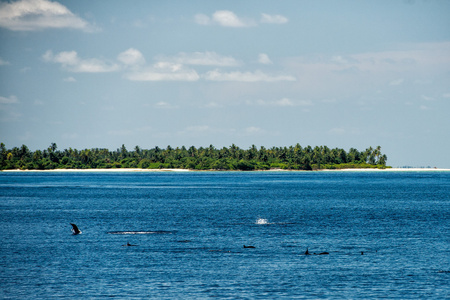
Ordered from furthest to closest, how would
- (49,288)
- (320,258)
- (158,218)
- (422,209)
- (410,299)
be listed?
(422,209) → (158,218) → (320,258) → (49,288) → (410,299)

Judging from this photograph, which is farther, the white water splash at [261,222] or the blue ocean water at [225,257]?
the white water splash at [261,222]

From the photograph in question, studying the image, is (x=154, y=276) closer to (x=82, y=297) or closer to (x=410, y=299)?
(x=82, y=297)

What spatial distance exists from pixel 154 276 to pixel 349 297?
15129mm

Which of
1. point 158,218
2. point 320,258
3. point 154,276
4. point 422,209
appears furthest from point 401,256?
point 422,209

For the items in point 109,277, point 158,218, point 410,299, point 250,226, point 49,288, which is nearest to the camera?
point 410,299

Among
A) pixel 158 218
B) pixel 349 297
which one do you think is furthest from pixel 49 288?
pixel 158 218

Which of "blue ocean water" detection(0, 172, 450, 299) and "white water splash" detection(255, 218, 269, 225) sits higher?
"white water splash" detection(255, 218, 269, 225)

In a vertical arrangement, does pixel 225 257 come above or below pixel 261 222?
below

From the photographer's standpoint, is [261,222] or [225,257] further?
[261,222]

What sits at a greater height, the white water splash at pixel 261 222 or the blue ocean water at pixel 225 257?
the white water splash at pixel 261 222

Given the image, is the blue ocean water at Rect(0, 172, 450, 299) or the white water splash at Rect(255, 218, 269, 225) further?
the white water splash at Rect(255, 218, 269, 225)

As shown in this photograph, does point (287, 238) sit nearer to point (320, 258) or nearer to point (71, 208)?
point (320, 258)

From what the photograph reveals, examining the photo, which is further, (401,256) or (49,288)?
(401,256)

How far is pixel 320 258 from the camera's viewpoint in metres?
53.6
